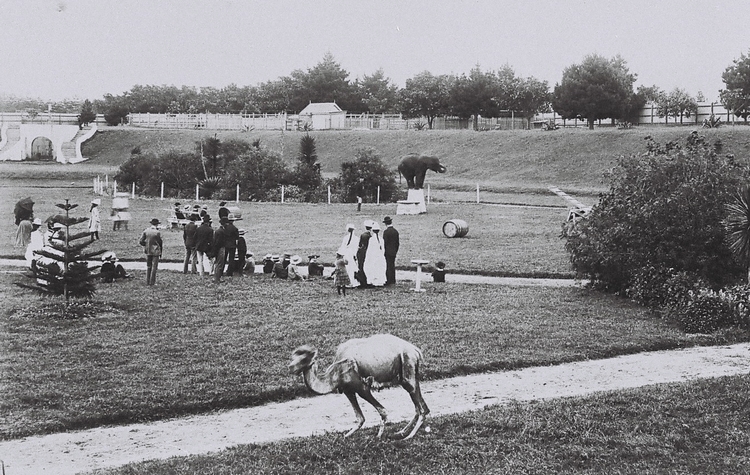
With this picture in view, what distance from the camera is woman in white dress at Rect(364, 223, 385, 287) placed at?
2119 centimetres

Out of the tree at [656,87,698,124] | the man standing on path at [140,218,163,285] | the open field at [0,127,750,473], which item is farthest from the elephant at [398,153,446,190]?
the tree at [656,87,698,124]

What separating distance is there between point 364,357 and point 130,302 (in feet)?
36.2

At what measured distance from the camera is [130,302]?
18906 millimetres

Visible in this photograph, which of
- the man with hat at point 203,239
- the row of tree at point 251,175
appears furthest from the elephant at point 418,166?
the man with hat at point 203,239

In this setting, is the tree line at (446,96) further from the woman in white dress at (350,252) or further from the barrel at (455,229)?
the woman in white dress at (350,252)

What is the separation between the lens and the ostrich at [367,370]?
9055mm

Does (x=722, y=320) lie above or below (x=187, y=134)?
below

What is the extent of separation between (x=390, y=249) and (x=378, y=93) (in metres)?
85.3

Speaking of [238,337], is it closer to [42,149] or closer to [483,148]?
[483,148]

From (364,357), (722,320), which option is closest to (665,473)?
(364,357)

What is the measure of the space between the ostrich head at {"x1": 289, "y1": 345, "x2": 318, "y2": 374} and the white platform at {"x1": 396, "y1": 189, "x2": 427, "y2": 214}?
104 ft

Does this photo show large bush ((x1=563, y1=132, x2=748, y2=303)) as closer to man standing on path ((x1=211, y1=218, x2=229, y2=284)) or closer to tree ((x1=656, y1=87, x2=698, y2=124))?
man standing on path ((x1=211, y1=218, x2=229, y2=284))

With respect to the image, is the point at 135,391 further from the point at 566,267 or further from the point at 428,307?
the point at 566,267

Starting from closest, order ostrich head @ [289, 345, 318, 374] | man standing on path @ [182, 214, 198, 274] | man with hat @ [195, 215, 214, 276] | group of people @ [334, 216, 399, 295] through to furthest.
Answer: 1. ostrich head @ [289, 345, 318, 374]
2. group of people @ [334, 216, 399, 295]
3. man with hat @ [195, 215, 214, 276]
4. man standing on path @ [182, 214, 198, 274]
